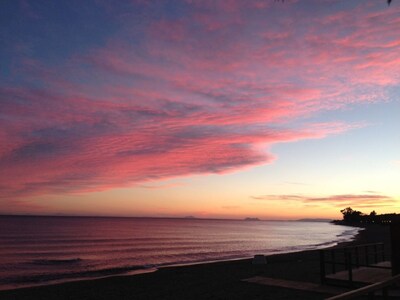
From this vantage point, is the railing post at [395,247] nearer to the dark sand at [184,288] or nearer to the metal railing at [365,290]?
the dark sand at [184,288]

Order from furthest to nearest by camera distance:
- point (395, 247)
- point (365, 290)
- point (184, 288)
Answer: point (184, 288) < point (395, 247) < point (365, 290)

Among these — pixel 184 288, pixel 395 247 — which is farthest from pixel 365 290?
pixel 184 288

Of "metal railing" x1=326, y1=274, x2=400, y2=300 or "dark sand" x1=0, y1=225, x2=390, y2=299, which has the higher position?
"metal railing" x1=326, y1=274, x2=400, y2=300

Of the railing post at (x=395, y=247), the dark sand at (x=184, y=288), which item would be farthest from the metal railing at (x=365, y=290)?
the dark sand at (x=184, y=288)

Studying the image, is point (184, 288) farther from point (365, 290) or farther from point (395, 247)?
point (365, 290)

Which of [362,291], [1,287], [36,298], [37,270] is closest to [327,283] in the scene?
[362,291]

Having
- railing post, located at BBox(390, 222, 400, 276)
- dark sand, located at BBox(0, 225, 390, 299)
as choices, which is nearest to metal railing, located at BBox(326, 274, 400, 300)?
railing post, located at BBox(390, 222, 400, 276)

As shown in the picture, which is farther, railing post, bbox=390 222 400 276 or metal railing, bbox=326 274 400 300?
railing post, bbox=390 222 400 276

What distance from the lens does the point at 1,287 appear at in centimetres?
2512

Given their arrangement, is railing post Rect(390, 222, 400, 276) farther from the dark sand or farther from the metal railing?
the metal railing

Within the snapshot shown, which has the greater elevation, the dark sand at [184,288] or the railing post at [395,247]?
the railing post at [395,247]

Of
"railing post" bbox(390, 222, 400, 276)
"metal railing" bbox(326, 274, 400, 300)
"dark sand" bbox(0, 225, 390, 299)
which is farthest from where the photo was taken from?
"dark sand" bbox(0, 225, 390, 299)

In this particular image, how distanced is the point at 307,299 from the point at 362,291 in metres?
8.78

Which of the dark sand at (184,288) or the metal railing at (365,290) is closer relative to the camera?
the metal railing at (365,290)
